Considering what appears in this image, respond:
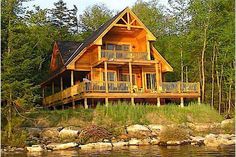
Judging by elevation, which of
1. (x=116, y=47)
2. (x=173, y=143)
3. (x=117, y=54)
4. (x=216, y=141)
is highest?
(x=116, y=47)

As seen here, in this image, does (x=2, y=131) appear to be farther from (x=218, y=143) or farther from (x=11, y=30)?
(x=218, y=143)

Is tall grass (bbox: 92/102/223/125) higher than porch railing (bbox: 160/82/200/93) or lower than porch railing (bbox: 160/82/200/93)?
lower

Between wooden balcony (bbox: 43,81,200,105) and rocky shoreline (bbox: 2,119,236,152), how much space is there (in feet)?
14.7

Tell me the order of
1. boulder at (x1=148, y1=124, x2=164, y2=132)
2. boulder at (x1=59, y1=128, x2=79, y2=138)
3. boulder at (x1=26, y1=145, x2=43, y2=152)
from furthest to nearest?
boulder at (x1=148, y1=124, x2=164, y2=132)
boulder at (x1=59, y1=128, x2=79, y2=138)
boulder at (x1=26, y1=145, x2=43, y2=152)

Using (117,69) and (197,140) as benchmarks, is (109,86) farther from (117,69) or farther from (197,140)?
(197,140)

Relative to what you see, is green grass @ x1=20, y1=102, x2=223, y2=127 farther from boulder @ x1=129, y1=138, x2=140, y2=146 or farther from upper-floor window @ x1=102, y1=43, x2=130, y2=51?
upper-floor window @ x1=102, y1=43, x2=130, y2=51

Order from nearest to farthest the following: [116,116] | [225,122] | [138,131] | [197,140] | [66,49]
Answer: [197,140] < [138,131] < [116,116] < [225,122] < [66,49]

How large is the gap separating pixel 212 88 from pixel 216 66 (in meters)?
2.64

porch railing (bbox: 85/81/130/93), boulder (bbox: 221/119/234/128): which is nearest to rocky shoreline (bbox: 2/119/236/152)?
boulder (bbox: 221/119/234/128)

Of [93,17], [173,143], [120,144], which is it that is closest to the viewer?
[120,144]

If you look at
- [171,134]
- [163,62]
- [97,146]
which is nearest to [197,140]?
[171,134]

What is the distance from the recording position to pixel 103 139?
19.3 m

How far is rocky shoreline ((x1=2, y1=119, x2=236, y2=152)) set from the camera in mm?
17844

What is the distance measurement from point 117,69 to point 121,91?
3.78 m
